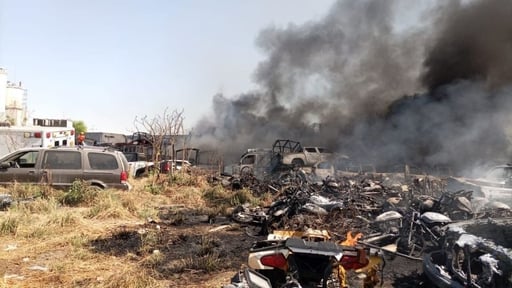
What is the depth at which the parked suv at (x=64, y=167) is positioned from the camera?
9.77m

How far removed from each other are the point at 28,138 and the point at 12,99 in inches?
1403

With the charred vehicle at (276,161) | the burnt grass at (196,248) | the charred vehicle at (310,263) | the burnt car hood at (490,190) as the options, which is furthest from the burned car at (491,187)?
the charred vehicle at (276,161)

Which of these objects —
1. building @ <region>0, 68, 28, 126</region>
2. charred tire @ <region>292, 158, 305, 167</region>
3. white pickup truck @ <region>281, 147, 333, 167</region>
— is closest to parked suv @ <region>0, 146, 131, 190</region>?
white pickup truck @ <region>281, 147, 333, 167</region>

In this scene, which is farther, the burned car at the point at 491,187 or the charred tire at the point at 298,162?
the charred tire at the point at 298,162

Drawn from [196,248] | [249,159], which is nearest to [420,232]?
[196,248]

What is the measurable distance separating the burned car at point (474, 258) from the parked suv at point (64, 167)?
7.85 metres

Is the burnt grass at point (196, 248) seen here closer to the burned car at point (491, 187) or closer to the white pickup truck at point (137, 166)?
the burned car at point (491, 187)

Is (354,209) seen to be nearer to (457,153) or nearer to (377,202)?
(377,202)

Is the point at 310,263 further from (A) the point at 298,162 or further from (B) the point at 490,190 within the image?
(A) the point at 298,162

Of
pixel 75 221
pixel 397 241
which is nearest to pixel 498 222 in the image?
pixel 397 241

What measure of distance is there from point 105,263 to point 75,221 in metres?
2.32

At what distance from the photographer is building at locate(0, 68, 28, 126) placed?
115ft

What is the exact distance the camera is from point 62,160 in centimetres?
998

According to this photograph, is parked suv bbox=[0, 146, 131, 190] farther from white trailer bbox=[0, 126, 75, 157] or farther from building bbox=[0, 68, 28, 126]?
building bbox=[0, 68, 28, 126]
